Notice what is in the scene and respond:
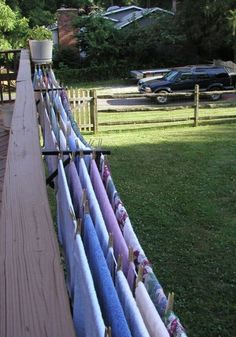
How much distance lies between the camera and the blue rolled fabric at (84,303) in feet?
4.19

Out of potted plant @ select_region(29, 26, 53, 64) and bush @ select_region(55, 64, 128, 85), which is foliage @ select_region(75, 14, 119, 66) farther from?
potted plant @ select_region(29, 26, 53, 64)

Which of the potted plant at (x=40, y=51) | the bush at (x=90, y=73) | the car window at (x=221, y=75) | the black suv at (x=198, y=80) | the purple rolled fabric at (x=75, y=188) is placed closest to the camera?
the purple rolled fabric at (x=75, y=188)

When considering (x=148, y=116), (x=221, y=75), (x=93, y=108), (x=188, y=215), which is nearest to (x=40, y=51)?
(x=188, y=215)

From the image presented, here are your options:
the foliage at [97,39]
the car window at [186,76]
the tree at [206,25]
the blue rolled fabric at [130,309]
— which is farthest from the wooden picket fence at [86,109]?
the foliage at [97,39]

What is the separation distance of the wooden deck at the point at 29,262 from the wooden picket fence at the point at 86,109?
12.0 metres

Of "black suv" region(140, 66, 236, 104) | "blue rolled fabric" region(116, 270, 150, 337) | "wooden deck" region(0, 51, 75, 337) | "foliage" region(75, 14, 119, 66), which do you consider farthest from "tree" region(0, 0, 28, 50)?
"blue rolled fabric" region(116, 270, 150, 337)

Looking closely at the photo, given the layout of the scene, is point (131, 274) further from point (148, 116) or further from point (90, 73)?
point (90, 73)

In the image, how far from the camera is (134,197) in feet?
25.3

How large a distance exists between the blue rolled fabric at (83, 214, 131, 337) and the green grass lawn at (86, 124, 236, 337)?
2808 mm

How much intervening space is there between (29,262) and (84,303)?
21 cm

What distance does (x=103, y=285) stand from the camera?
58.0 inches

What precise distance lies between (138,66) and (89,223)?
32.7 meters

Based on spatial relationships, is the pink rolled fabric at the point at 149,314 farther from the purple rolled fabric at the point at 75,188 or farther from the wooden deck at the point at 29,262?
the purple rolled fabric at the point at 75,188

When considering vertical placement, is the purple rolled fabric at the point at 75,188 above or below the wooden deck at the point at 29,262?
below
